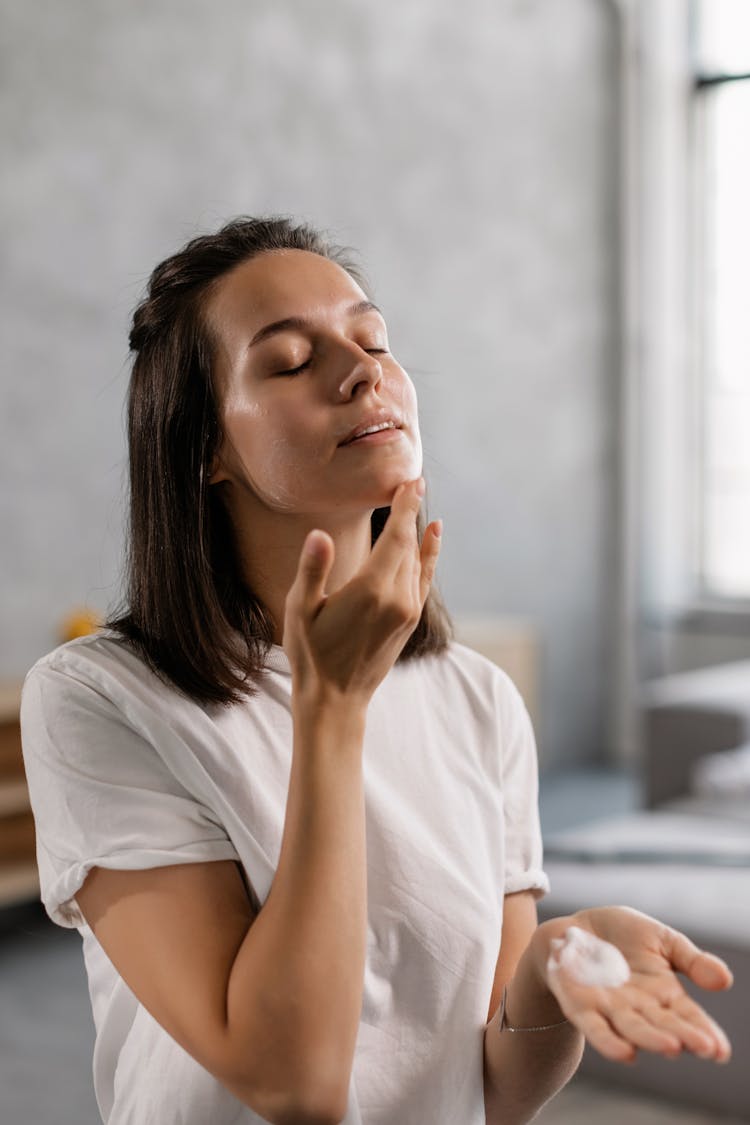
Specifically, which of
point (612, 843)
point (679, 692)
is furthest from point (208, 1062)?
Result: point (679, 692)

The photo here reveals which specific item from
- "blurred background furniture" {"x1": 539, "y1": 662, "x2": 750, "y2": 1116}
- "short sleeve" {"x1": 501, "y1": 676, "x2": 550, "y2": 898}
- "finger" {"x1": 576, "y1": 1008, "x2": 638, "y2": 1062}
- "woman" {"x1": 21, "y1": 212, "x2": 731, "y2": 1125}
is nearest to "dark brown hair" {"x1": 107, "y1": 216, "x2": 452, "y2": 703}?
"woman" {"x1": 21, "y1": 212, "x2": 731, "y2": 1125}

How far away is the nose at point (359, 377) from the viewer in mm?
918

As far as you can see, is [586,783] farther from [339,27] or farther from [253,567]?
[253,567]

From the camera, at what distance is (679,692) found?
361 centimetres

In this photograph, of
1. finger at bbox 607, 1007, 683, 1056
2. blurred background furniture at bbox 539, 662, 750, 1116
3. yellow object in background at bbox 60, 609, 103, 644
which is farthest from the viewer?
yellow object in background at bbox 60, 609, 103, 644

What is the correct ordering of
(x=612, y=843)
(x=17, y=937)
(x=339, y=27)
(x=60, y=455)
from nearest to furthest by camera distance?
(x=612, y=843) → (x=17, y=937) → (x=60, y=455) → (x=339, y=27)

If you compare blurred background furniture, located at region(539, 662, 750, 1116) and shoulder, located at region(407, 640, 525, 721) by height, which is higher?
shoulder, located at region(407, 640, 525, 721)

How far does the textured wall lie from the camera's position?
345cm

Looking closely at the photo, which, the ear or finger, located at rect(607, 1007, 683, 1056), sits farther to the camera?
the ear

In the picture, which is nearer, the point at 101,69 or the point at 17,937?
the point at 17,937

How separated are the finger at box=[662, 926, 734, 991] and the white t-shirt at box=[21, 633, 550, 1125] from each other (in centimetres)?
19

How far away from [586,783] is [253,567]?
4244mm

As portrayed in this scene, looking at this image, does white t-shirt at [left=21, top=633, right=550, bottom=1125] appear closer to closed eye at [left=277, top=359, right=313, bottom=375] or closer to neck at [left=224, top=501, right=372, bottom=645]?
neck at [left=224, top=501, right=372, bottom=645]

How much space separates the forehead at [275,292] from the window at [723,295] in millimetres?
4605
